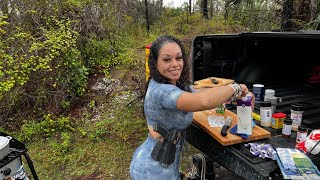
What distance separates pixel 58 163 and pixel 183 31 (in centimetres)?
620

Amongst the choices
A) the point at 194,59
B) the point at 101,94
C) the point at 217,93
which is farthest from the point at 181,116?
the point at 101,94

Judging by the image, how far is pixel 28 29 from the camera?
16.7ft

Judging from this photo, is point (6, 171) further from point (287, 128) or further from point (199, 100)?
point (287, 128)

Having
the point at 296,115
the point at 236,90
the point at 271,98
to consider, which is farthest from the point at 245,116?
the point at 271,98

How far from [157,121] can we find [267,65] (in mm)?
2123

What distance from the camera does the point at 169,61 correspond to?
1756 mm

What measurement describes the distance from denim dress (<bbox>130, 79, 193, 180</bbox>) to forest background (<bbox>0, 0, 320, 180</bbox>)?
1.54 meters

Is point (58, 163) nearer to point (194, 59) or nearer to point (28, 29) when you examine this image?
point (194, 59)

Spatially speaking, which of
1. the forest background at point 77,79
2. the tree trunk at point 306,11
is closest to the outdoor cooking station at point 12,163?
the forest background at point 77,79

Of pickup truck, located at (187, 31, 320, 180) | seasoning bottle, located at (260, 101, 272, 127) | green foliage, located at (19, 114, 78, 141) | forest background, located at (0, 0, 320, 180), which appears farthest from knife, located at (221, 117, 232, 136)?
green foliage, located at (19, 114, 78, 141)

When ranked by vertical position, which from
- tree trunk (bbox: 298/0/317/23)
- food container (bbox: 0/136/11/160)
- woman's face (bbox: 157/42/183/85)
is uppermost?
tree trunk (bbox: 298/0/317/23)

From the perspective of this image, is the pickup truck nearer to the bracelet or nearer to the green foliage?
the bracelet

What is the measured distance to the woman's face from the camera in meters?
1.74

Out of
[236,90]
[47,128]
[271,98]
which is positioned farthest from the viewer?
[47,128]
